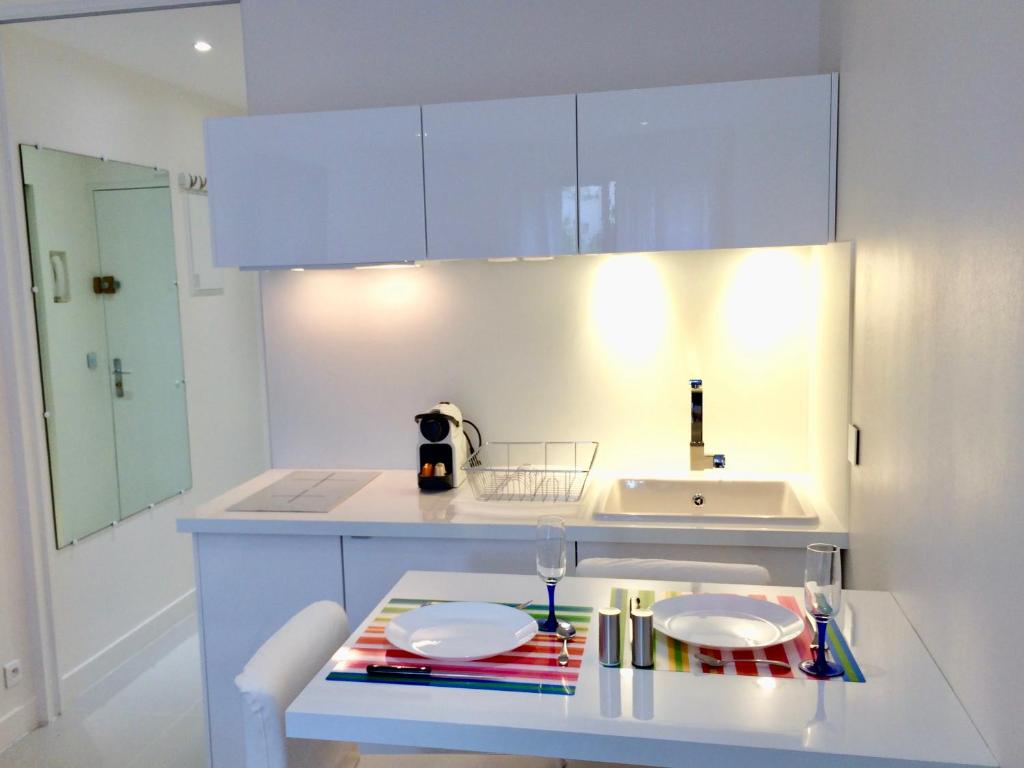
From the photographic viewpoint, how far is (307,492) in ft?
9.46

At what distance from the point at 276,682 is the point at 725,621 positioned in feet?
2.89

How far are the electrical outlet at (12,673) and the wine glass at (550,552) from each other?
2441 mm

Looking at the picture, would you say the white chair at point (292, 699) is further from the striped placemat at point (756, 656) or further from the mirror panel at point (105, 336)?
the mirror panel at point (105, 336)

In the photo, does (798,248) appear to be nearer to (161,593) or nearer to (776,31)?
(776,31)

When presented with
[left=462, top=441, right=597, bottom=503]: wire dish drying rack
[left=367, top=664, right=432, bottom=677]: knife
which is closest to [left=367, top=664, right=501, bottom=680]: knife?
[left=367, top=664, right=432, bottom=677]: knife

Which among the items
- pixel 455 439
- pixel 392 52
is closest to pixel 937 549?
pixel 455 439

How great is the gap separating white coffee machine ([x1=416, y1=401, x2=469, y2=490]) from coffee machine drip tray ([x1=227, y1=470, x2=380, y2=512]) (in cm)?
26

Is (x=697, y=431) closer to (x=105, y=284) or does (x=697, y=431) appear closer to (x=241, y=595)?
(x=241, y=595)

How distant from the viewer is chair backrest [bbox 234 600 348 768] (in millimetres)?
1574

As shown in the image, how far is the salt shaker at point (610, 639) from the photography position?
5.16 feet

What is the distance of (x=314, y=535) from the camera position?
2.60 m

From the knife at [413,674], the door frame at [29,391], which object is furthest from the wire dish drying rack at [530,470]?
the door frame at [29,391]

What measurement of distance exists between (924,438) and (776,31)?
64.9 inches

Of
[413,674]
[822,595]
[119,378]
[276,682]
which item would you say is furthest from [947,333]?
[119,378]
